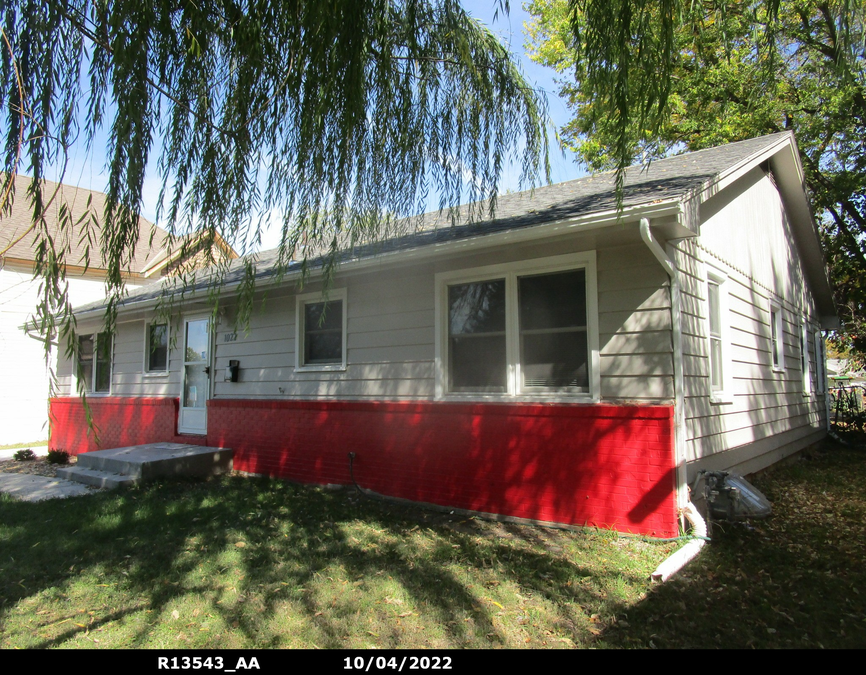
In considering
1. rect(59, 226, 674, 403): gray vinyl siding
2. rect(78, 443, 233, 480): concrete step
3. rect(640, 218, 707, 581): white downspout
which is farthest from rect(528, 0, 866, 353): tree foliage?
rect(78, 443, 233, 480): concrete step

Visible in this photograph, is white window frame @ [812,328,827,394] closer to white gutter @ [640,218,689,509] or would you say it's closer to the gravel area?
white gutter @ [640,218,689,509]

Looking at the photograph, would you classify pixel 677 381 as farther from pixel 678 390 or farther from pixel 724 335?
A: pixel 724 335

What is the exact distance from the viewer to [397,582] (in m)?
4.14

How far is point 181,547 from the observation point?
16.2 feet

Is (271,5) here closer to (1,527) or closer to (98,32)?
(98,32)

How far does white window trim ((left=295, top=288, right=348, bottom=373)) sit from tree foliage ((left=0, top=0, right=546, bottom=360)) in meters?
3.53

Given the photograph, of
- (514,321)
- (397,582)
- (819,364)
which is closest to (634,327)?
(514,321)

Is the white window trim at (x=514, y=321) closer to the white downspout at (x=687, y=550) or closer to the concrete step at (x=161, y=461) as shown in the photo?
the white downspout at (x=687, y=550)

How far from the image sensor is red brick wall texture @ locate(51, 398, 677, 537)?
512cm

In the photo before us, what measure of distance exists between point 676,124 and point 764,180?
6893 millimetres

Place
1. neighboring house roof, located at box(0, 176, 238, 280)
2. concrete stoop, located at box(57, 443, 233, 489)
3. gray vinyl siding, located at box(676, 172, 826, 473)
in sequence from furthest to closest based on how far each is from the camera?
concrete stoop, located at box(57, 443, 233, 489)
gray vinyl siding, located at box(676, 172, 826, 473)
neighboring house roof, located at box(0, 176, 238, 280)

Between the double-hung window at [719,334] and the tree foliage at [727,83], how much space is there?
1808mm

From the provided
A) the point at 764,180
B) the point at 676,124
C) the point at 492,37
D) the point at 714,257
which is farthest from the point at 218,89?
the point at 676,124
